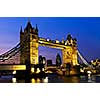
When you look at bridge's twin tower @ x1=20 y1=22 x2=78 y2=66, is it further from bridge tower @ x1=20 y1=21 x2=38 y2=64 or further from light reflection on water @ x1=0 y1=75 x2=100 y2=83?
light reflection on water @ x1=0 y1=75 x2=100 y2=83

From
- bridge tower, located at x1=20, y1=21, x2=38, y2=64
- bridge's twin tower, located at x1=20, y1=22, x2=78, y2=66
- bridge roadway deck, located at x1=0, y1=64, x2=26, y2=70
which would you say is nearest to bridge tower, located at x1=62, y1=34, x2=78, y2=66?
bridge's twin tower, located at x1=20, y1=22, x2=78, y2=66

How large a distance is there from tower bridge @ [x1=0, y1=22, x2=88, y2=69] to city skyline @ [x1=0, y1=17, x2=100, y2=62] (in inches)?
1.6

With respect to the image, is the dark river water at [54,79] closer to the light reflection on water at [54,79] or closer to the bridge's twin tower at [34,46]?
the light reflection on water at [54,79]

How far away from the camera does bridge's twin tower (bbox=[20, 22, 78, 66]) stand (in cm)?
307

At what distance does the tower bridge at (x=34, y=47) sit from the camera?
307 cm

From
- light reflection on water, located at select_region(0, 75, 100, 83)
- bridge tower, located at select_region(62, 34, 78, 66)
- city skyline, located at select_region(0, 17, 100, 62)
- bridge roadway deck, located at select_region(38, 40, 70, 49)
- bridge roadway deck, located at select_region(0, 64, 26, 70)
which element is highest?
city skyline, located at select_region(0, 17, 100, 62)

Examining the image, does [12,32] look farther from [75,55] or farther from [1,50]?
[75,55]

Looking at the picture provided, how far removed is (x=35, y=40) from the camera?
10.2ft

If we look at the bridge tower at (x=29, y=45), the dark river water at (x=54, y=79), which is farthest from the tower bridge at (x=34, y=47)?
the dark river water at (x=54, y=79)

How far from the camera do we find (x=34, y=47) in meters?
3.11

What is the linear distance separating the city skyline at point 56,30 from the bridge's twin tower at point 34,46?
1.9 inches
